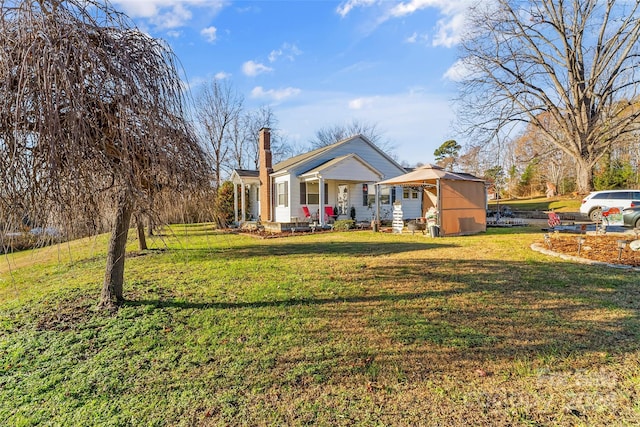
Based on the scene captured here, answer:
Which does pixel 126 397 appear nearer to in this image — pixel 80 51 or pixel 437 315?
pixel 80 51

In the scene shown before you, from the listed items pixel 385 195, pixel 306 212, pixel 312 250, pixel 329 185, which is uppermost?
pixel 329 185

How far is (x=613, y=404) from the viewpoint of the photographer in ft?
9.23

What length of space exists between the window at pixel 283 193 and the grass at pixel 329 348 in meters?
10.9

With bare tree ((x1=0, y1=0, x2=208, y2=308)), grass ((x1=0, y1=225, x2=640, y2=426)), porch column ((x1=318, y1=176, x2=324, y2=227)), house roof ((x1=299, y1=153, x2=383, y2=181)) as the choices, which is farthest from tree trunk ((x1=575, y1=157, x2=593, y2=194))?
bare tree ((x1=0, y1=0, x2=208, y2=308))

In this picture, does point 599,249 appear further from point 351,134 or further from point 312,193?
point 351,134

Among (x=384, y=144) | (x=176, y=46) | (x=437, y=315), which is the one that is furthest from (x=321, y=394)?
(x=384, y=144)

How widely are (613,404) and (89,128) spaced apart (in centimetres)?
509

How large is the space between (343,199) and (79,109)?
1665 cm

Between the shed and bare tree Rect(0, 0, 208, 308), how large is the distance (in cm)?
1103

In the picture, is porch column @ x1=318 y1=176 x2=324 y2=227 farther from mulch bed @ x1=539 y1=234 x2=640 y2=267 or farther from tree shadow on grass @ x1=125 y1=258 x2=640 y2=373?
A: tree shadow on grass @ x1=125 y1=258 x2=640 y2=373

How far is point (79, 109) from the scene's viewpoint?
2.55 meters

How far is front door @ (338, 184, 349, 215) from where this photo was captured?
737 inches

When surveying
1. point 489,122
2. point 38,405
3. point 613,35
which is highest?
point 613,35

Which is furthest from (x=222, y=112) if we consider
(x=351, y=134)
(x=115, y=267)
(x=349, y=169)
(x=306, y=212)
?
(x=115, y=267)
